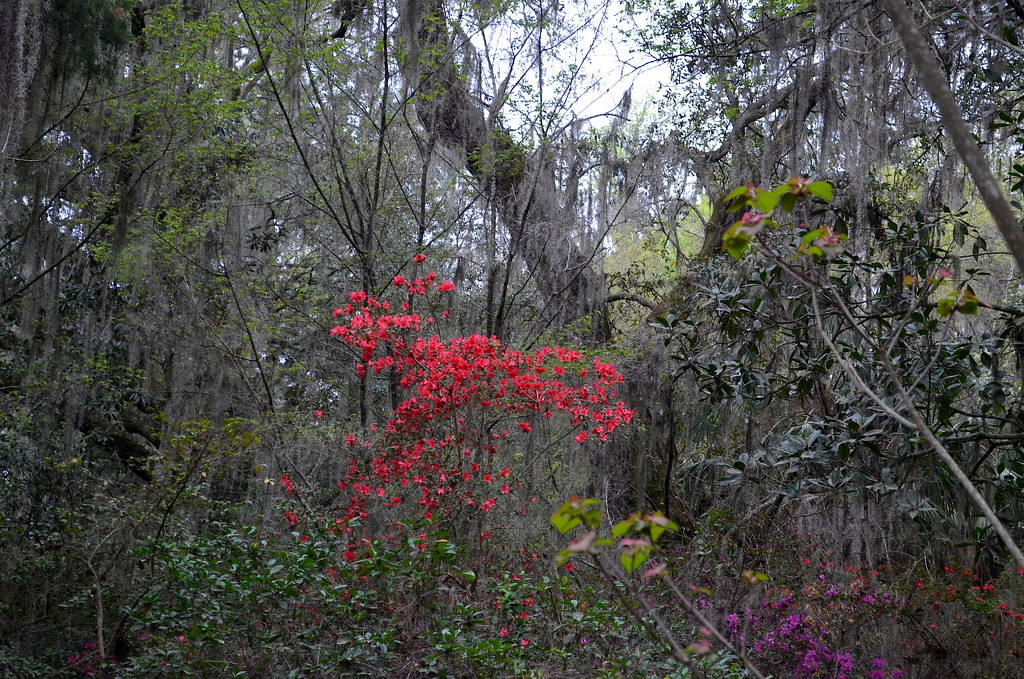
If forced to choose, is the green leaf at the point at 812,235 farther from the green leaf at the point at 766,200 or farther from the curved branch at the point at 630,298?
the curved branch at the point at 630,298

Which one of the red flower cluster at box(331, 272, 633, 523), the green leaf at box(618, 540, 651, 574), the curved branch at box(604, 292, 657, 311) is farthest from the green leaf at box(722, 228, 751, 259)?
the curved branch at box(604, 292, 657, 311)

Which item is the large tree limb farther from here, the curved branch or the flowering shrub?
the curved branch

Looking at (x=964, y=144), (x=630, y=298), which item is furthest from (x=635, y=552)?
(x=630, y=298)

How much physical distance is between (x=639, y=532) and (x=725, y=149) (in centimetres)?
593

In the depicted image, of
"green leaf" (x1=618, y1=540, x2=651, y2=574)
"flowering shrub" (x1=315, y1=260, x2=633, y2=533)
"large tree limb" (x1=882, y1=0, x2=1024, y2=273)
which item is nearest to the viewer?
"large tree limb" (x1=882, y1=0, x2=1024, y2=273)

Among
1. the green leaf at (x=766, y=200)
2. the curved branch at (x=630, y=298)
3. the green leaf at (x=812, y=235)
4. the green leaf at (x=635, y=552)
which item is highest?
the curved branch at (x=630, y=298)

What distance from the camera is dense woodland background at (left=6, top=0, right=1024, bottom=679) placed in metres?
3.66

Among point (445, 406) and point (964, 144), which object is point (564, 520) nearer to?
point (964, 144)

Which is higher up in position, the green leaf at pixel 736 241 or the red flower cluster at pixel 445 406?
the green leaf at pixel 736 241

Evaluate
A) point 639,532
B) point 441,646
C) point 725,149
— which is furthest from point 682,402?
point 639,532

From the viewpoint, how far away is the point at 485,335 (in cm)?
695

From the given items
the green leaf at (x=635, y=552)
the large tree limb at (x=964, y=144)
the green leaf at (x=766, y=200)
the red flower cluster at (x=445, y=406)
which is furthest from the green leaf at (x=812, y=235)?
the red flower cluster at (x=445, y=406)

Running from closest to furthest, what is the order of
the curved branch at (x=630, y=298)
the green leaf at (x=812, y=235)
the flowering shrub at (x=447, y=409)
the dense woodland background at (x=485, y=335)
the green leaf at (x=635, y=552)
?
the green leaf at (x=635, y=552)
the green leaf at (x=812, y=235)
the dense woodland background at (x=485, y=335)
the flowering shrub at (x=447, y=409)
the curved branch at (x=630, y=298)

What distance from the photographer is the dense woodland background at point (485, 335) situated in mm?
3658
